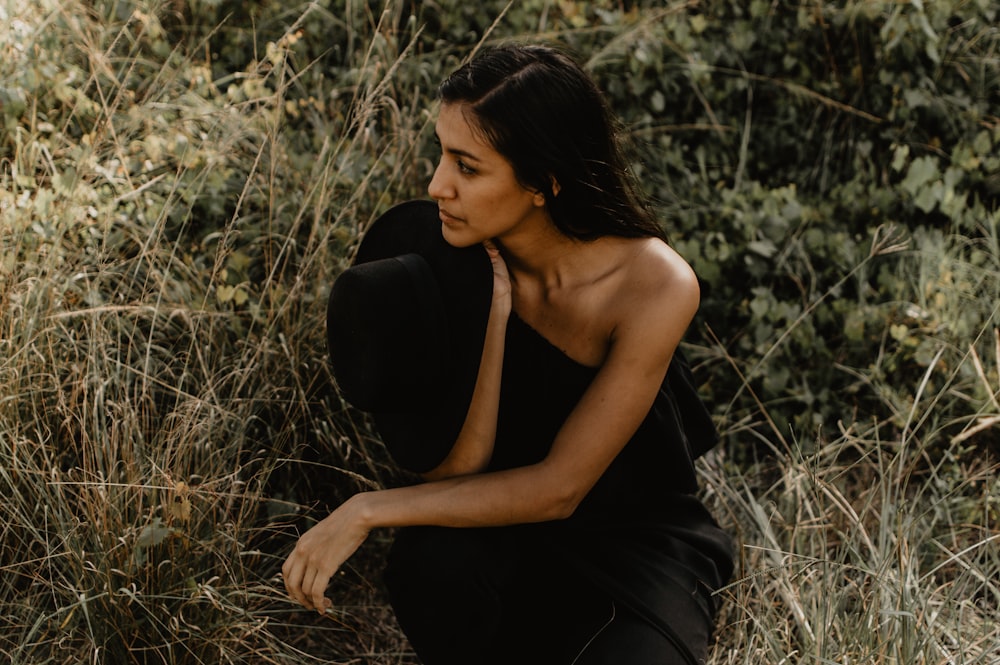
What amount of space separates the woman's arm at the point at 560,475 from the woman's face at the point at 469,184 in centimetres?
33

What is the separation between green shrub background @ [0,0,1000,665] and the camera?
2.14 meters

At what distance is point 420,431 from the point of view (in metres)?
2.06

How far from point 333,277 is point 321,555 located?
3.34 ft

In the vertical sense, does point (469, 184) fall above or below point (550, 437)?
above

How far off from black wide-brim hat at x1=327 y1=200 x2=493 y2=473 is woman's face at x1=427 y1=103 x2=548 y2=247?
5 cm

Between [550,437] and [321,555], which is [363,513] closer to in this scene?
[321,555]

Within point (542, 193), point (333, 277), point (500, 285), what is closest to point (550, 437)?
point (500, 285)

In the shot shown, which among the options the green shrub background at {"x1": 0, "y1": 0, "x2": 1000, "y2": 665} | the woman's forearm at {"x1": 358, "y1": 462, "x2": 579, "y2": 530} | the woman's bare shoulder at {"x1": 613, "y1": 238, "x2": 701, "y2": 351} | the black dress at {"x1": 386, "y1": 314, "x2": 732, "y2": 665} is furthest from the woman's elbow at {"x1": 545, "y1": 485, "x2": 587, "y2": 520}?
the green shrub background at {"x1": 0, "y1": 0, "x2": 1000, "y2": 665}

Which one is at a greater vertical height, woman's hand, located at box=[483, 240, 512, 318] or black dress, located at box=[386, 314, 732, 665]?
woman's hand, located at box=[483, 240, 512, 318]

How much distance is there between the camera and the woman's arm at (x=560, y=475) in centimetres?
197

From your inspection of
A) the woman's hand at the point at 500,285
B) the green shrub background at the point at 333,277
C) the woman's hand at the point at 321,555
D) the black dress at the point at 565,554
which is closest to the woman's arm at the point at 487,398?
the woman's hand at the point at 500,285

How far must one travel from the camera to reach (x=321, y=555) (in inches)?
76.9

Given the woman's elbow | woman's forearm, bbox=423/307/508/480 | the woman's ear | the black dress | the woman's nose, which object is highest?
the woman's nose

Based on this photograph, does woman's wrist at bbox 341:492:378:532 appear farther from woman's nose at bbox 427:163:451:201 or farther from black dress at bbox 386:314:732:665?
woman's nose at bbox 427:163:451:201
